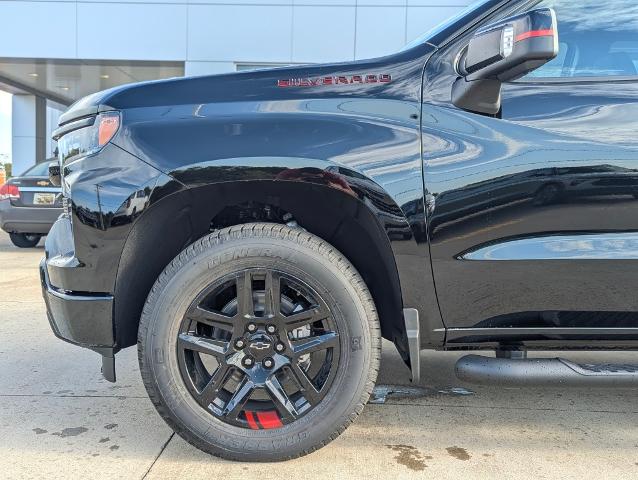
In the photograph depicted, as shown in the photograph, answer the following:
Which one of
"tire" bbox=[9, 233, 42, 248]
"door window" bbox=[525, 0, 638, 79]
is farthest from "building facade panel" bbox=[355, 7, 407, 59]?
"door window" bbox=[525, 0, 638, 79]

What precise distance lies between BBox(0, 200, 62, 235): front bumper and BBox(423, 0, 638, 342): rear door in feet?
25.1

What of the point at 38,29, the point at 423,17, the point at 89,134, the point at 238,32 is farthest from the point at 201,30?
the point at 89,134

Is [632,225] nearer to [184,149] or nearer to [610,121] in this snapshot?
[610,121]

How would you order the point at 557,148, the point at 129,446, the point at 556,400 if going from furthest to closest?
1. the point at 556,400
2. the point at 129,446
3. the point at 557,148

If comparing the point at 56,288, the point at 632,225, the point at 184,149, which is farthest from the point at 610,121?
the point at 56,288

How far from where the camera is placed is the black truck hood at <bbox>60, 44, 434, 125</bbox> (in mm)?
2215

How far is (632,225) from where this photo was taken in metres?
2.11

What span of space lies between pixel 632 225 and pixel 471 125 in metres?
0.72

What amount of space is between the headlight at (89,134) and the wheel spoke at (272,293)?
0.85 meters

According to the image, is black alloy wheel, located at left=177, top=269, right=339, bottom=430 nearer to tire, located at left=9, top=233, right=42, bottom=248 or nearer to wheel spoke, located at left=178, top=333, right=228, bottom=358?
wheel spoke, located at left=178, top=333, right=228, bottom=358

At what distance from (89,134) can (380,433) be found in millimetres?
1886

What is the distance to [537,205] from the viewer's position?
2105mm

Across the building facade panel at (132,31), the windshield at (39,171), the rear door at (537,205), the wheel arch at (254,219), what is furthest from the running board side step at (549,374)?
the building facade panel at (132,31)

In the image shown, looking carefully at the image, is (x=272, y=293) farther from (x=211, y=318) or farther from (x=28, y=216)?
(x=28, y=216)
